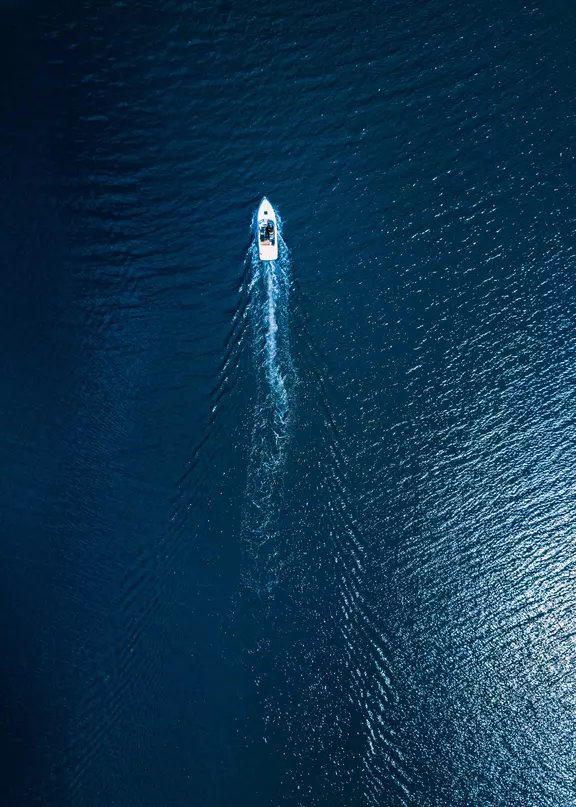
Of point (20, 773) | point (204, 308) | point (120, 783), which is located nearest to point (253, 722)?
point (120, 783)

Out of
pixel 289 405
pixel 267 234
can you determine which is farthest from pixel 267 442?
pixel 267 234

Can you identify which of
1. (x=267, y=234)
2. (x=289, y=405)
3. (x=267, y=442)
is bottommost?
(x=267, y=442)

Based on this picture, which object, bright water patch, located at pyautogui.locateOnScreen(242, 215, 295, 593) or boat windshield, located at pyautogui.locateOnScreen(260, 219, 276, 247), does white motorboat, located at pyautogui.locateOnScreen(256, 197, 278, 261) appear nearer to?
boat windshield, located at pyautogui.locateOnScreen(260, 219, 276, 247)

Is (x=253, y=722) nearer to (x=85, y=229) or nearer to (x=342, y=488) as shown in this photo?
(x=342, y=488)

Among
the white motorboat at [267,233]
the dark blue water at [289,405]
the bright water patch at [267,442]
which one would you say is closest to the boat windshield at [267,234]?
the white motorboat at [267,233]

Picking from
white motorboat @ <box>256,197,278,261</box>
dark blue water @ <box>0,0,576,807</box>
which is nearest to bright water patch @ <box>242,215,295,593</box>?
dark blue water @ <box>0,0,576,807</box>

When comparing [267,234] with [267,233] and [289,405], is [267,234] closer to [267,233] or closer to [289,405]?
[267,233]
